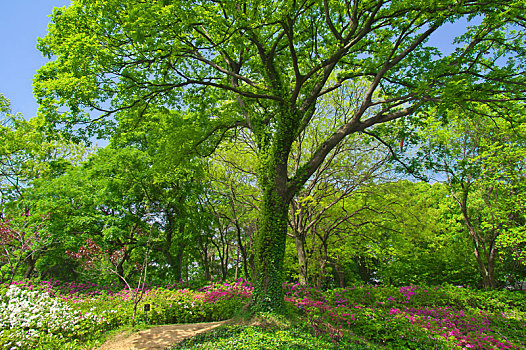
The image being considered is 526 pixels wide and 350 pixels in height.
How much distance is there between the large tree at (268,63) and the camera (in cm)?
550

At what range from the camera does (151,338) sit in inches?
235

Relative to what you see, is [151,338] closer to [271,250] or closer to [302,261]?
[271,250]

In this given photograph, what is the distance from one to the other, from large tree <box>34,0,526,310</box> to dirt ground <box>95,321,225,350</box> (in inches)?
72.6

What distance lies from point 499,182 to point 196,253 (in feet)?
52.0

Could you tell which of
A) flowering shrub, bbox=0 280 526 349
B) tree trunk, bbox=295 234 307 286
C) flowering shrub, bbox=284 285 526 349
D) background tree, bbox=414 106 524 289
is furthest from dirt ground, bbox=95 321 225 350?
background tree, bbox=414 106 524 289

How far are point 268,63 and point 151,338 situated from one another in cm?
Answer: 741

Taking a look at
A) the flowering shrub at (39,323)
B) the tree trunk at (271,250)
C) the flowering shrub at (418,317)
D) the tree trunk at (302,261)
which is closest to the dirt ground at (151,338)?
the flowering shrub at (39,323)

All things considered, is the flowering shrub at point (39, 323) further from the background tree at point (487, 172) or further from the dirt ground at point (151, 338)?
the background tree at point (487, 172)

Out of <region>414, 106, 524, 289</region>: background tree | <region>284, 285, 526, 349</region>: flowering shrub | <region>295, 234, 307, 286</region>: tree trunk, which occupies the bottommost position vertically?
<region>284, 285, 526, 349</region>: flowering shrub

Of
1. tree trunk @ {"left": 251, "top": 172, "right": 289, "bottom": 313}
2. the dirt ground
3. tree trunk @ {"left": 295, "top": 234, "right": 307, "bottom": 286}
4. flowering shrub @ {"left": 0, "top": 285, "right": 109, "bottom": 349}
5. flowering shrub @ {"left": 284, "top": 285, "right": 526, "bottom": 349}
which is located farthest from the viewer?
tree trunk @ {"left": 295, "top": 234, "right": 307, "bottom": 286}

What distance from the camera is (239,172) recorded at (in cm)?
1227

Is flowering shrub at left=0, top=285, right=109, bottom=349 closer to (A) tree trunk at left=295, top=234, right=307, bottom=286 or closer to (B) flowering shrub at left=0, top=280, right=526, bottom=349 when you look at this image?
(B) flowering shrub at left=0, top=280, right=526, bottom=349

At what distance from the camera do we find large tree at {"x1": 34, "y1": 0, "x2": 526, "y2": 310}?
550cm

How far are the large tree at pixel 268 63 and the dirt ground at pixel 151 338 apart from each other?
1.84 m
